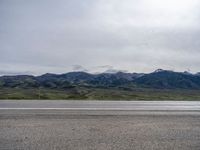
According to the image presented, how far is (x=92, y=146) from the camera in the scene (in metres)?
11.1

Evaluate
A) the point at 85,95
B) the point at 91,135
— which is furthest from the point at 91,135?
the point at 85,95

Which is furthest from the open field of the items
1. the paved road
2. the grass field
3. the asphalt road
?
the grass field

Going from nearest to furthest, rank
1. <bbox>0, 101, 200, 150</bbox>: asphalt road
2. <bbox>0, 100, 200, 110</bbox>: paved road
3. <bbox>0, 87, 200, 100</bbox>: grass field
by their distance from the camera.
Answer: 1. <bbox>0, 101, 200, 150</bbox>: asphalt road
2. <bbox>0, 100, 200, 110</bbox>: paved road
3. <bbox>0, 87, 200, 100</bbox>: grass field

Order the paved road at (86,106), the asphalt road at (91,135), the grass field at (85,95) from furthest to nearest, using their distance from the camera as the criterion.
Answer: the grass field at (85,95) < the paved road at (86,106) < the asphalt road at (91,135)

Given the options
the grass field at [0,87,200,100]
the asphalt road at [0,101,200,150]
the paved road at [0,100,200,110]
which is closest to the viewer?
the asphalt road at [0,101,200,150]

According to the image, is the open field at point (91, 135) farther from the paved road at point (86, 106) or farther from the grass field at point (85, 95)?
the grass field at point (85, 95)

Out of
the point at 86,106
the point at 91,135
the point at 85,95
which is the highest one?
the point at 85,95

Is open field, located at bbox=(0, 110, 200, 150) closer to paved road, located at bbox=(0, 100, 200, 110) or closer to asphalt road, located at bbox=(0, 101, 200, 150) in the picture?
asphalt road, located at bbox=(0, 101, 200, 150)

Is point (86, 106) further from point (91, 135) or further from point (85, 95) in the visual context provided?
point (85, 95)

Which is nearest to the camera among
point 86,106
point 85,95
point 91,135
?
point 91,135

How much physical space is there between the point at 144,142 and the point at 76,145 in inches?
105

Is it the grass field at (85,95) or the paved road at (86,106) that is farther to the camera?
the grass field at (85,95)

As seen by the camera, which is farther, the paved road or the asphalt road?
the paved road

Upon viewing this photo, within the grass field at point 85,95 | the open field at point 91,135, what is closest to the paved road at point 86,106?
the open field at point 91,135
